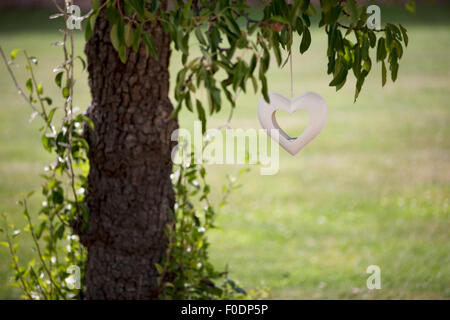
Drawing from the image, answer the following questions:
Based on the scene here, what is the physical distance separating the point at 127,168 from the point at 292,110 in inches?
35.6

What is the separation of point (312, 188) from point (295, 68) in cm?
→ 551

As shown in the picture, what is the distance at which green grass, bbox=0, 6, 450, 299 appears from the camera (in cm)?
450

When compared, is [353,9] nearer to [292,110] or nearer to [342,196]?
[292,110]

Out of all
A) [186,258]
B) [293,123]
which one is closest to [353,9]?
[186,258]

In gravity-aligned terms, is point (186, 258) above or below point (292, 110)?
below

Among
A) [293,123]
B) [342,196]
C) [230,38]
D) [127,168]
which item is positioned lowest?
[342,196]

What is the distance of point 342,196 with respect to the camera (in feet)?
19.7

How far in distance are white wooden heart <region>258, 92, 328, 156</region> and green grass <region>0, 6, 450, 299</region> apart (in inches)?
63.9

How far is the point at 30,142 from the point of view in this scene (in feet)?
25.6

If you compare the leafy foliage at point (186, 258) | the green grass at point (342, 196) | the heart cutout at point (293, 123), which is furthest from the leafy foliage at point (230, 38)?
the heart cutout at point (293, 123)

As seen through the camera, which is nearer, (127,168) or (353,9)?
(353,9)

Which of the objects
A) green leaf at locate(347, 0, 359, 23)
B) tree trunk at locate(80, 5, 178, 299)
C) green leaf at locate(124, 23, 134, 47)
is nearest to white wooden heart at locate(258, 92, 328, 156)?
green leaf at locate(347, 0, 359, 23)

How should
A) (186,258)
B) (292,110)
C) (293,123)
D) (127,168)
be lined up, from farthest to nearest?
1. (293,123)
2. (186,258)
3. (127,168)
4. (292,110)
